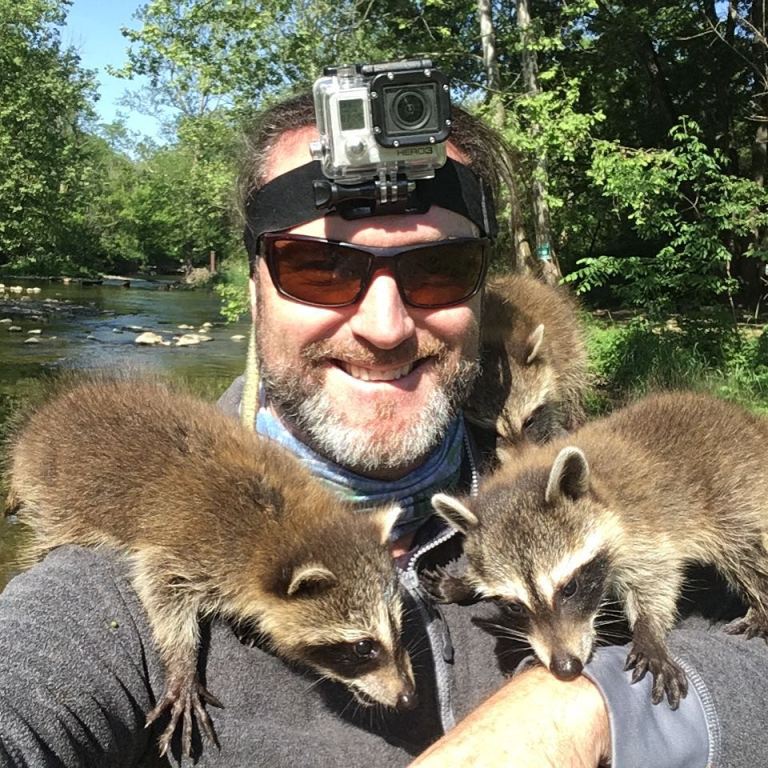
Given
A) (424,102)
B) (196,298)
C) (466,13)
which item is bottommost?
(196,298)

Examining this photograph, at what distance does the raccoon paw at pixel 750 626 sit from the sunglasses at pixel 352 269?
148cm

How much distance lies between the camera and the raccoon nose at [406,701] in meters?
2.23

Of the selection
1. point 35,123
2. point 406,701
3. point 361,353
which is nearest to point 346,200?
point 361,353

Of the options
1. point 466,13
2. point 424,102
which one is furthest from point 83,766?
point 466,13

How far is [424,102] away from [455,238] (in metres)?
0.46

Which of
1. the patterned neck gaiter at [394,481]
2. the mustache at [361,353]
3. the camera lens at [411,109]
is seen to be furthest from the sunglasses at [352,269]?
the patterned neck gaiter at [394,481]

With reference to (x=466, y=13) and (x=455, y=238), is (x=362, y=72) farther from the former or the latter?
(x=466, y=13)

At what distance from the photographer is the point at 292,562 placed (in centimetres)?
271

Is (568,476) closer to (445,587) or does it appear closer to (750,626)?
(445,587)

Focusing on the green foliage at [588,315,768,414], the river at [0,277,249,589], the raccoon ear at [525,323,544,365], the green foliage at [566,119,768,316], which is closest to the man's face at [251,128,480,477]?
the raccoon ear at [525,323,544,365]

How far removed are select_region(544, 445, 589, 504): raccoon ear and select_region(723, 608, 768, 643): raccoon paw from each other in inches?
26.4

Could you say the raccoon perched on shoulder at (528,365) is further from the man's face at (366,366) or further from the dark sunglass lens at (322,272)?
the dark sunglass lens at (322,272)

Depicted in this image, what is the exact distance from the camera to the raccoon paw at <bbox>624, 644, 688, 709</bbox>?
208 cm

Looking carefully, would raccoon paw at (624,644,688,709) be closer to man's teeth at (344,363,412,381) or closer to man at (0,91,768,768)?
man at (0,91,768,768)
